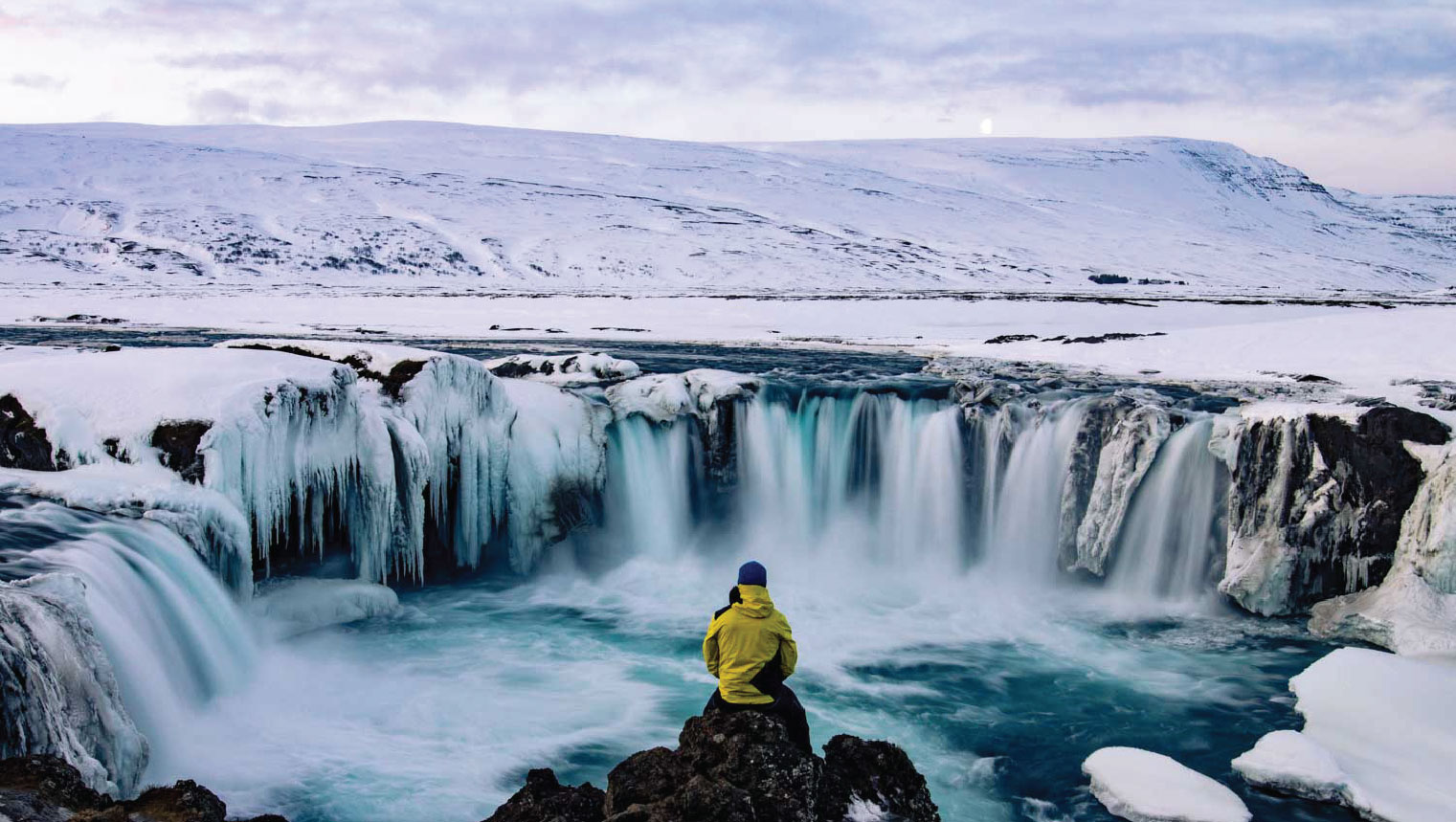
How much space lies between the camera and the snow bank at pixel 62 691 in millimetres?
5930

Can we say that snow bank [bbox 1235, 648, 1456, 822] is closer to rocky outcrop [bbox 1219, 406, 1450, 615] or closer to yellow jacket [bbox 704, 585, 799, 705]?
rocky outcrop [bbox 1219, 406, 1450, 615]

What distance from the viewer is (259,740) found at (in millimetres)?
8406

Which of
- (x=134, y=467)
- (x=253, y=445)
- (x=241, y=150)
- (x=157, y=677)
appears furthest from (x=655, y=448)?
(x=241, y=150)

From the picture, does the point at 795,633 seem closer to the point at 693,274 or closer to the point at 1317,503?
the point at 1317,503

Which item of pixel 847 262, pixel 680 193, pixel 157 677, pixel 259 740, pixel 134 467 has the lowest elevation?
pixel 259 740

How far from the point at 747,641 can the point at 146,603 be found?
16.5 feet

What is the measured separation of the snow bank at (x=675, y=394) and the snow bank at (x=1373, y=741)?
8319 millimetres

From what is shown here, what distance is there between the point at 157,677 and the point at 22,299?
43.0m

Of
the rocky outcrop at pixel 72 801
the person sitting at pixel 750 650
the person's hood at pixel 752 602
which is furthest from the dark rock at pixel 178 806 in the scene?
the person's hood at pixel 752 602

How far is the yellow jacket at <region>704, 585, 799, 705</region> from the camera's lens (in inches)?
249

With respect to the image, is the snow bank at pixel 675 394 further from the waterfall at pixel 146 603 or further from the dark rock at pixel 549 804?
the dark rock at pixel 549 804

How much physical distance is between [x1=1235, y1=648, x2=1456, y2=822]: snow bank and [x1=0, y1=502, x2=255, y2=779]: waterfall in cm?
824

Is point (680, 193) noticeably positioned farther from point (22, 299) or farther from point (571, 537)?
point (571, 537)

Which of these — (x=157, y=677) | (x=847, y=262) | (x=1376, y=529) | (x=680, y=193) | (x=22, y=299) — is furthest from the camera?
(x=680, y=193)
